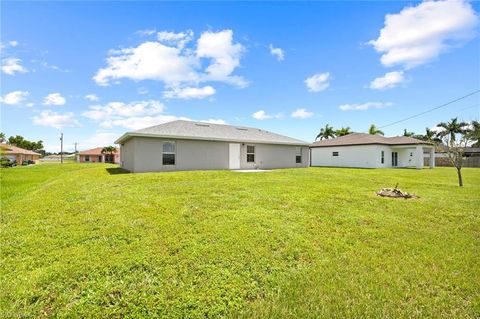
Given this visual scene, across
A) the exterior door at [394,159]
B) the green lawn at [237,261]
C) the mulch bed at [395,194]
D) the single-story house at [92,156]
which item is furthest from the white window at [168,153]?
the single-story house at [92,156]

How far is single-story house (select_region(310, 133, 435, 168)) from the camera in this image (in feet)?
82.2

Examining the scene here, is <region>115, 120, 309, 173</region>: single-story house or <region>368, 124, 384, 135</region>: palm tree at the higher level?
<region>368, 124, 384, 135</region>: palm tree

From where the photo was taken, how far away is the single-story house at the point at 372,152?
82.2 ft

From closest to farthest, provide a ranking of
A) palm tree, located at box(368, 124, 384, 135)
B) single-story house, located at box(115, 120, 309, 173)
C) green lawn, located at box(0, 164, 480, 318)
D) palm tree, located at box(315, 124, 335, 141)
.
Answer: green lawn, located at box(0, 164, 480, 318), single-story house, located at box(115, 120, 309, 173), palm tree, located at box(368, 124, 384, 135), palm tree, located at box(315, 124, 335, 141)

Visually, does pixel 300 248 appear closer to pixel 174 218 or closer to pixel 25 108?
pixel 174 218

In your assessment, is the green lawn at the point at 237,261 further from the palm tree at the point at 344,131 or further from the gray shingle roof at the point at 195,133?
the palm tree at the point at 344,131

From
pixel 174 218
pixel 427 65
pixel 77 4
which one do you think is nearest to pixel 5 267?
pixel 174 218

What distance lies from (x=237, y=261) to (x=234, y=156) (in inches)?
568

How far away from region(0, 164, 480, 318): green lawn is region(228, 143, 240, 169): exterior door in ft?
36.9

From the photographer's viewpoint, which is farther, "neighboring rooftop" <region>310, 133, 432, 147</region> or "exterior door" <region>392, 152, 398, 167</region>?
"exterior door" <region>392, 152, 398, 167</region>

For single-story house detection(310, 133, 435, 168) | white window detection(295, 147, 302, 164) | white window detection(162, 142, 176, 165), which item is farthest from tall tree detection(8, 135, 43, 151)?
single-story house detection(310, 133, 435, 168)

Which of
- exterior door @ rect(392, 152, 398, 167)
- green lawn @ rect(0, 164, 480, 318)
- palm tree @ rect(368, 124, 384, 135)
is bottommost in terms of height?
green lawn @ rect(0, 164, 480, 318)

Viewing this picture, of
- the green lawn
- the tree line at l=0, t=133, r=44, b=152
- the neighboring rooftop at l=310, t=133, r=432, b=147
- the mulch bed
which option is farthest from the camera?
the tree line at l=0, t=133, r=44, b=152

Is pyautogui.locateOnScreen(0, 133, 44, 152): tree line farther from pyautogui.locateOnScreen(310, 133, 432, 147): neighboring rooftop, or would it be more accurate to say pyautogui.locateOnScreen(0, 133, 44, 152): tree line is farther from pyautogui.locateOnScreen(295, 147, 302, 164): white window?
pyautogui.locateOnScreen(310, 133, 432, 147): neighboring rooftop
